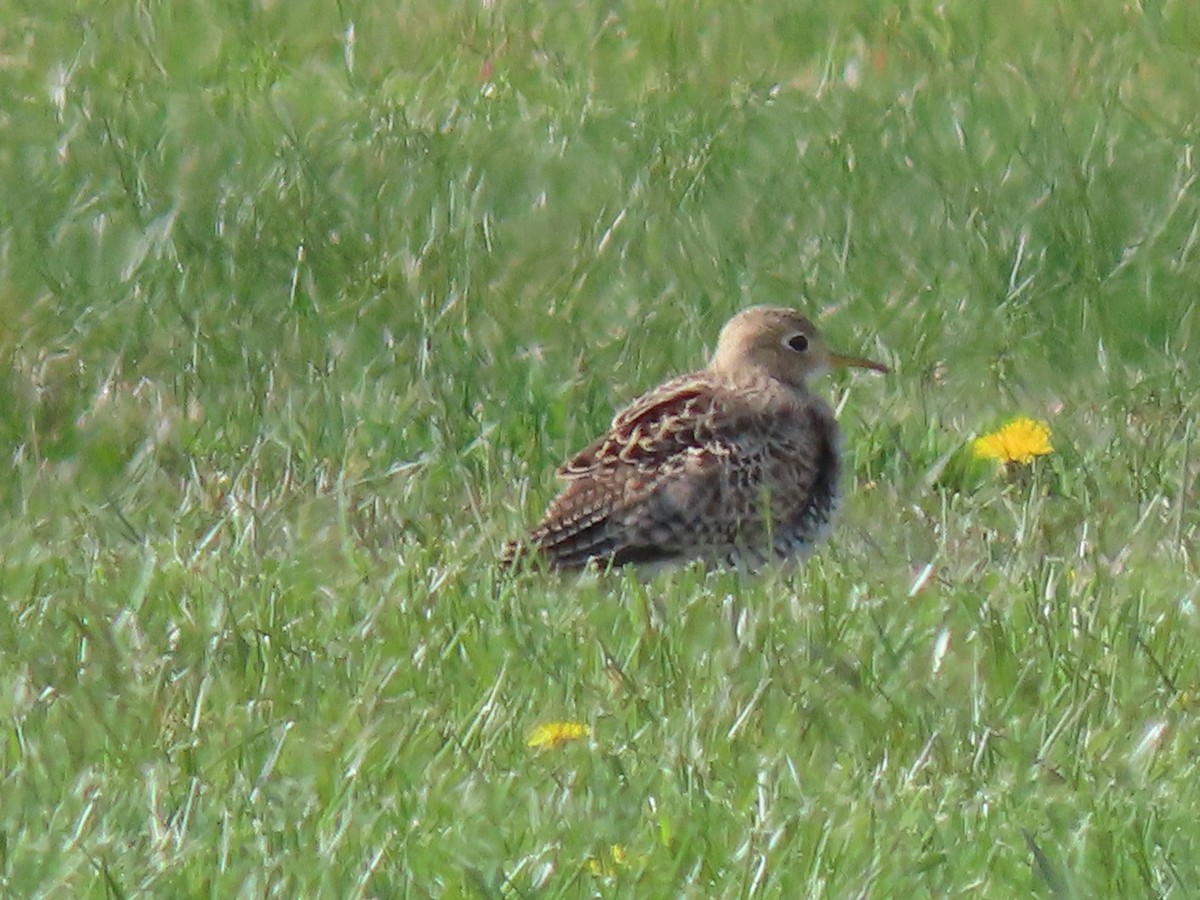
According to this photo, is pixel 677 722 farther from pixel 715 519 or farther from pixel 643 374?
pixel 643 374

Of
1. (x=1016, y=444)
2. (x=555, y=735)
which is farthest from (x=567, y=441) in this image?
(x=555, y=735)

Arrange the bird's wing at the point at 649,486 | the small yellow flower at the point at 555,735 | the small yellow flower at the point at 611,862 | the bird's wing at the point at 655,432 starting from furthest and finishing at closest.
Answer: the bird's wing at the point at 655,432
the bird's wing at the point at 649,486
the small yellow flower at the point at 555,735
the small yellow flower at the point at 611,862

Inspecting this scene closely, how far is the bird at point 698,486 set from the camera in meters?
5.72

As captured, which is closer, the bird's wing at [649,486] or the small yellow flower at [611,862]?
the small yellow flower at [611,862]

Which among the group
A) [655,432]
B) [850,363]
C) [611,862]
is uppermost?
[611,862]

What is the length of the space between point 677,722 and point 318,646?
859mm

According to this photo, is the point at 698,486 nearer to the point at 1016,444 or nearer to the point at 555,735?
the point at 1016,444

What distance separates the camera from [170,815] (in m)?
4.16

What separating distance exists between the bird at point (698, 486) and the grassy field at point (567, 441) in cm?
13

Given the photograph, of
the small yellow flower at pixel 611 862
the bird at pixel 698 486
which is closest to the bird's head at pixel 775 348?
the bird at pixel 698 486

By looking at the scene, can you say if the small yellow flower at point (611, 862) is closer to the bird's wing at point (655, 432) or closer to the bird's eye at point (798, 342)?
the bird's wing at point (655, 432)

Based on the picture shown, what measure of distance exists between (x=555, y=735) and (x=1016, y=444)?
240 cm

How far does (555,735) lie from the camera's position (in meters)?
4.46

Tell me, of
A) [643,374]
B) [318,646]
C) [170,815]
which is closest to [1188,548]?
[643,374]
